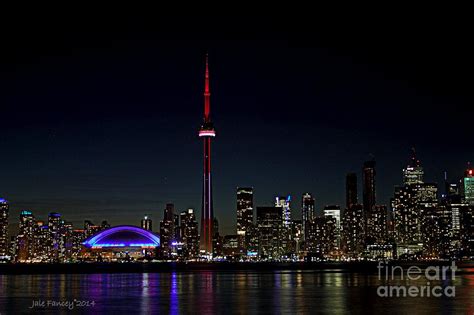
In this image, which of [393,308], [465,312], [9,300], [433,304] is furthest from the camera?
[9,300]

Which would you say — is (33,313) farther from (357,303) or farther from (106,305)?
(357,303)

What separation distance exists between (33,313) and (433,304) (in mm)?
32534

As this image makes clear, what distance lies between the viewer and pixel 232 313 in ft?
177

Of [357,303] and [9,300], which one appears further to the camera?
[9,300]

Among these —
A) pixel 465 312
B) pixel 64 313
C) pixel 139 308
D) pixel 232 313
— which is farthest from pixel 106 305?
pixel 465 312

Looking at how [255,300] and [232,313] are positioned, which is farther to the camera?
[255,300]

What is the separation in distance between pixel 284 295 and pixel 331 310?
19254 mm

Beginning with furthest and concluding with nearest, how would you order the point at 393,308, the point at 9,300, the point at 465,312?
the point at 9,300
the point at 393,308
the point at 465,312

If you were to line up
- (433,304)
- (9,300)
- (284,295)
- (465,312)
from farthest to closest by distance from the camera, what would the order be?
(284,295) < (9,300) < (433,304) < (465,312)

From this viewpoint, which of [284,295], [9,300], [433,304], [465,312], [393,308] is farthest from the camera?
[284,295]

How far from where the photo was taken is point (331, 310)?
55125 millimetres

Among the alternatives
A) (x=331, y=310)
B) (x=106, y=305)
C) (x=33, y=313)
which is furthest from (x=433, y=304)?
(x=33, y=313)

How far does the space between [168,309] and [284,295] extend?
1985 cm

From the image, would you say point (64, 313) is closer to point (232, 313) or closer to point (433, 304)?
point (232, 313)
